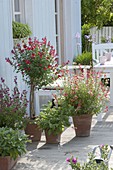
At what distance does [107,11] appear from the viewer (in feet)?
42.7

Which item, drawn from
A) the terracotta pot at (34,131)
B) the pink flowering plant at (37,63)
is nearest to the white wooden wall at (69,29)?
the pink flowering plant at (37,63)

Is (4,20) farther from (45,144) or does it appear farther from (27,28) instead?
(45,144)

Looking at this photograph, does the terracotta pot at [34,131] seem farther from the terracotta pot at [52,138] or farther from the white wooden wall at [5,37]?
the white wooden wall at [5,37]

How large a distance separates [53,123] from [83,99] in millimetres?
551

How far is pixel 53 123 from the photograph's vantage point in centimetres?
498

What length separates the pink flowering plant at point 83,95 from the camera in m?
5.27

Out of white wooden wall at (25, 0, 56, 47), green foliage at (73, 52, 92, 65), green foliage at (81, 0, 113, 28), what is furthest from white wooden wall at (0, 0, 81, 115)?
green foliage at (81, 0, 113, 28)

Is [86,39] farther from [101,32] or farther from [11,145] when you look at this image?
[11,145]

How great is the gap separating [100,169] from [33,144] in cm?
230

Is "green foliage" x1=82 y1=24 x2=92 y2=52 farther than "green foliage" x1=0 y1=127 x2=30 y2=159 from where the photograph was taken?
Yes

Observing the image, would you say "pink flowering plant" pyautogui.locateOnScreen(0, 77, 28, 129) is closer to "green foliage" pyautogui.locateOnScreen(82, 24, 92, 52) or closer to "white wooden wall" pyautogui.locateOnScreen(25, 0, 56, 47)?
"white wooden wall" pyautogui.locateOnScreen(25, 0, 56, 47)

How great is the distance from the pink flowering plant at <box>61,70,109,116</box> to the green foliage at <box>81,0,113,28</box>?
Answer: 299 inches

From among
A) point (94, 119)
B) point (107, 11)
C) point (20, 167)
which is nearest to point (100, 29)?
point (107, 11)

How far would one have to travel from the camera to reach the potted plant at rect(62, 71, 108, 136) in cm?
527
